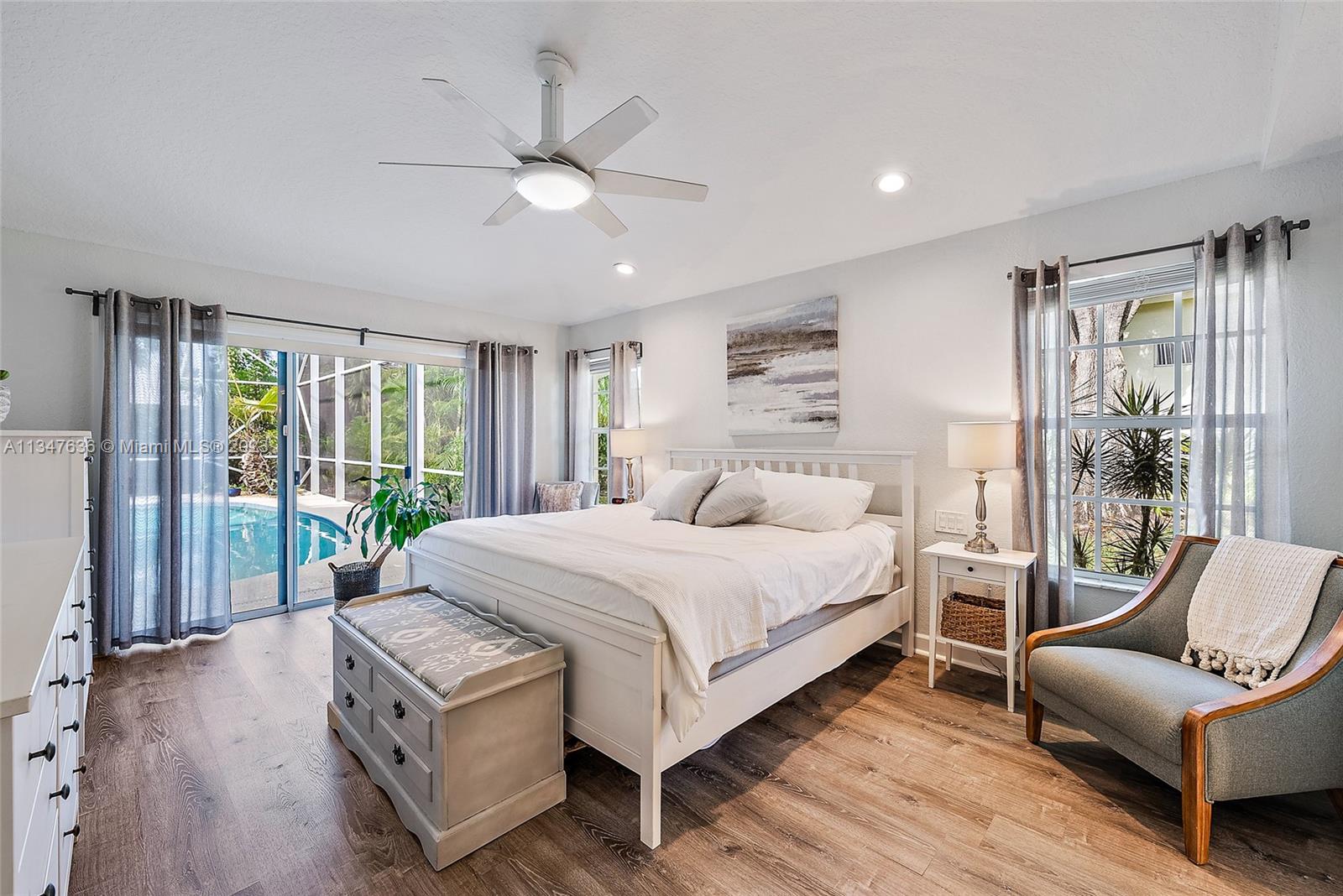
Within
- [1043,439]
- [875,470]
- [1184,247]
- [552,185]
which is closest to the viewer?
[552,185]

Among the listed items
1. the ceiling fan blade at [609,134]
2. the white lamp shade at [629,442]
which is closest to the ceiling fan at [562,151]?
the ceiling fan blade at [609,134]

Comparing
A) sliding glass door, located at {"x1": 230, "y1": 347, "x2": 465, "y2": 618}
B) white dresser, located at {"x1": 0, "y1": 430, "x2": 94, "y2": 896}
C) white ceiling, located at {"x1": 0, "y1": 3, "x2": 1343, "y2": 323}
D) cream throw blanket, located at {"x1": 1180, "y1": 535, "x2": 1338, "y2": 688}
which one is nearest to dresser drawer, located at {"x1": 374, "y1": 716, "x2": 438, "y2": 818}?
white dresser, located at {"x1": 0, "y1": 430, "x2": 94, "y2": 896}

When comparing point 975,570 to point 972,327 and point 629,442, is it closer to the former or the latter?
point 972,327

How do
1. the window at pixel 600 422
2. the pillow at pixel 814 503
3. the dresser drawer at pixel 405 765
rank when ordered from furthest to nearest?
the window at pixel 600 422
the pillow at pixel 814 503
the dresser drawer at pixel 405 765

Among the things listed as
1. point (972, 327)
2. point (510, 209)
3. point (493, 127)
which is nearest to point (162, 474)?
point (510, 209)

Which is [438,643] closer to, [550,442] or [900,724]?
[900,724]

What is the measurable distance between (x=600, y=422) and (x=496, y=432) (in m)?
1.04

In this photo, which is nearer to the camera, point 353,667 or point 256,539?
point 353,667

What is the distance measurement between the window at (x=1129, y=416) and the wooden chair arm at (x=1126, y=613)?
13.8 inches

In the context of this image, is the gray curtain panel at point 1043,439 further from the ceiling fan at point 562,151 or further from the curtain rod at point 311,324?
the curtain rod at point 311,324

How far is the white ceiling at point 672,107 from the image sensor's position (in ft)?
5.60

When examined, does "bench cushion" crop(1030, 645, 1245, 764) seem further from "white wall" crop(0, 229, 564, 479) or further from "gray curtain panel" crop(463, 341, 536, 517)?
"white wall" crop(0, 229, 564, 479)

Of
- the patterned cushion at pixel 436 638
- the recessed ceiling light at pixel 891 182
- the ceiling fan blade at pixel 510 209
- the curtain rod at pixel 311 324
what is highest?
the recessed ceiling light at pixel 891 182

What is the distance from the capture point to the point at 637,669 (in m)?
1.90
